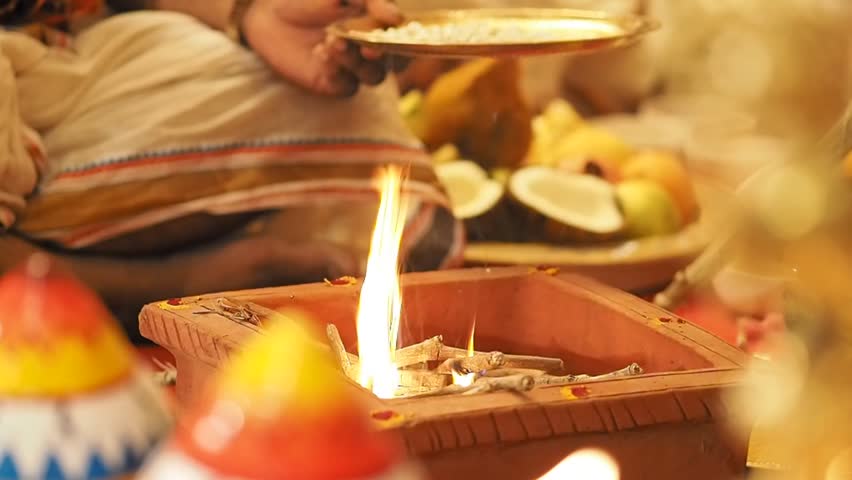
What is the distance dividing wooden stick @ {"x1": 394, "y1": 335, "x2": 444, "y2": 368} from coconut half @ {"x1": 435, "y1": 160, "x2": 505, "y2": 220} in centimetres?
92

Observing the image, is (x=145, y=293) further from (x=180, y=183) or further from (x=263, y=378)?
(x=263, y=378)

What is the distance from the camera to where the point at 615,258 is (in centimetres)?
209

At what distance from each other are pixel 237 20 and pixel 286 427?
168 centimetres

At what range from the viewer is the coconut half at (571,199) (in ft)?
7.14

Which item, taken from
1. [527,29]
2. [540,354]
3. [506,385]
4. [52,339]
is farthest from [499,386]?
[527,29]

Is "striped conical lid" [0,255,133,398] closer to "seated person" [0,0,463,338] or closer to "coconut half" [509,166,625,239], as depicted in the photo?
"seated person" [0,0,463,338]

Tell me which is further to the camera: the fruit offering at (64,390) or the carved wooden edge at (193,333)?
the carved wooden edge at (193,333)

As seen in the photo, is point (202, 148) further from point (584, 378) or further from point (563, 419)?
point (563, 419)

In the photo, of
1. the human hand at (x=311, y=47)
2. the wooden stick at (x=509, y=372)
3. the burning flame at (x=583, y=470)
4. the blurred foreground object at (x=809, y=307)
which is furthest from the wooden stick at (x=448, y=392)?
the human hand at (x=311, y=47)

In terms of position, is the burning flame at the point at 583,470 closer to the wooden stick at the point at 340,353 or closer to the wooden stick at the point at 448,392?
the wooden stick at the point at 448,392

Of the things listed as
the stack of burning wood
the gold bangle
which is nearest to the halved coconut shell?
the gold bangle

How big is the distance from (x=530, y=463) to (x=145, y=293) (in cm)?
109

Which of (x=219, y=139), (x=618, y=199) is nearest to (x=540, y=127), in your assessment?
(x=618, y=199)

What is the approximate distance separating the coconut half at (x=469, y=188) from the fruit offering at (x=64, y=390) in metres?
1.68
